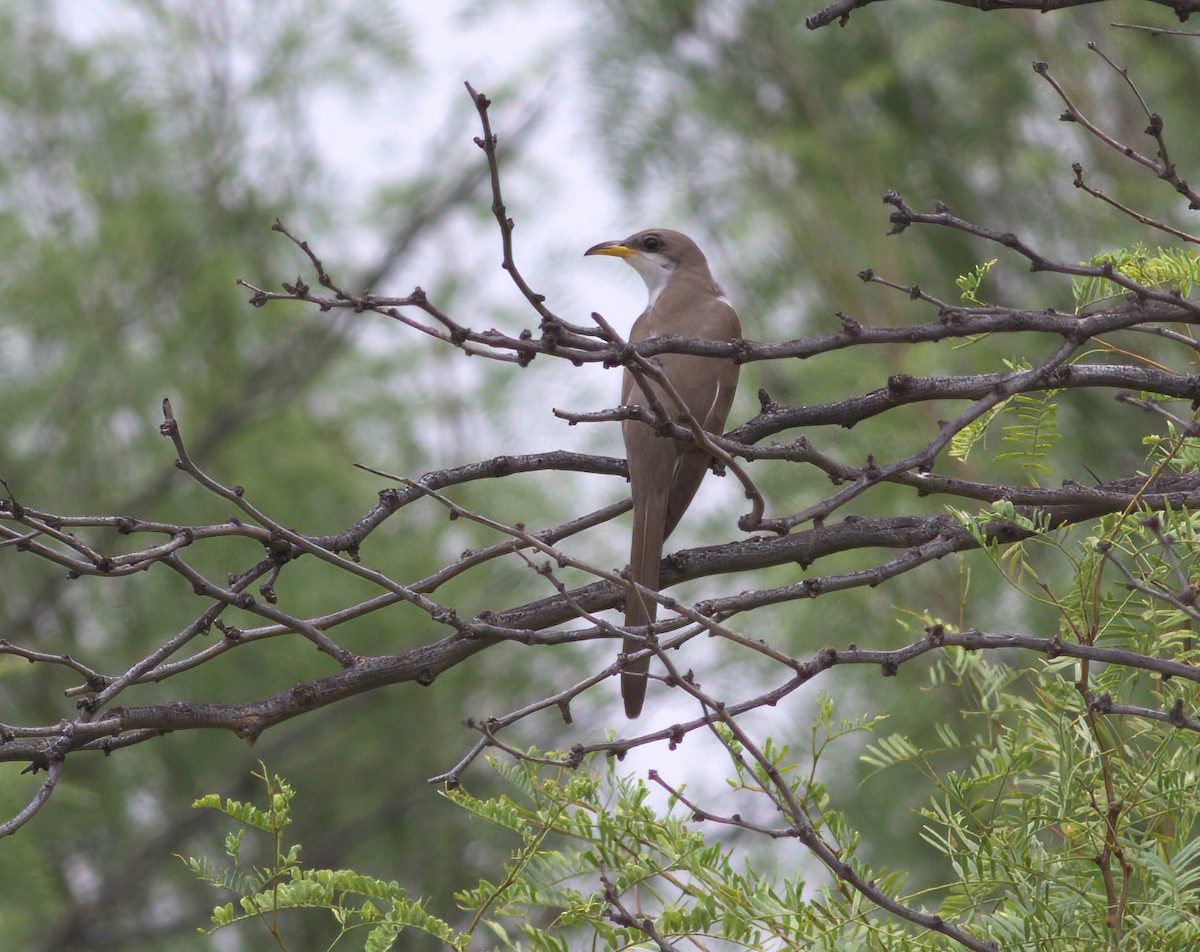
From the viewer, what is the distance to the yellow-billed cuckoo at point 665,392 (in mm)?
3555

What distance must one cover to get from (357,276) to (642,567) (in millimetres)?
6402

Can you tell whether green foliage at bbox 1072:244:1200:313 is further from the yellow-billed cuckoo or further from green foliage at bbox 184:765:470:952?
green foliage at bbox 184:765:470:952

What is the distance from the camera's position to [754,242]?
8.18 metres

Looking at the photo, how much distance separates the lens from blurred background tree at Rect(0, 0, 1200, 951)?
7.45m

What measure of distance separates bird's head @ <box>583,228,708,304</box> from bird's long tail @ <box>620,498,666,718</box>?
1.96 m

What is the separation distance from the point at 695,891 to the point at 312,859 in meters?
6.73

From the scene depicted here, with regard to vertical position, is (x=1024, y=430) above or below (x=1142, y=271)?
below

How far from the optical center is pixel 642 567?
11.9 feet

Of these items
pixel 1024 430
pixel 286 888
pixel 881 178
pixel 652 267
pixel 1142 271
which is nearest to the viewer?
pixel 286 888

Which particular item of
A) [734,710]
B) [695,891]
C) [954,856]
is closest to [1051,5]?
[734,710]

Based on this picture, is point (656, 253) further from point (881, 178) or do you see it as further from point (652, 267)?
point (881, 178)

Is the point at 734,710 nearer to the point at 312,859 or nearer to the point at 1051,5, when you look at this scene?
the point at 1051,5

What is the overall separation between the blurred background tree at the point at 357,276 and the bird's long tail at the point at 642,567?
3.04 metres

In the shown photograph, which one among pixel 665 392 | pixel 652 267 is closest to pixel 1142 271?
pixel 665 392
